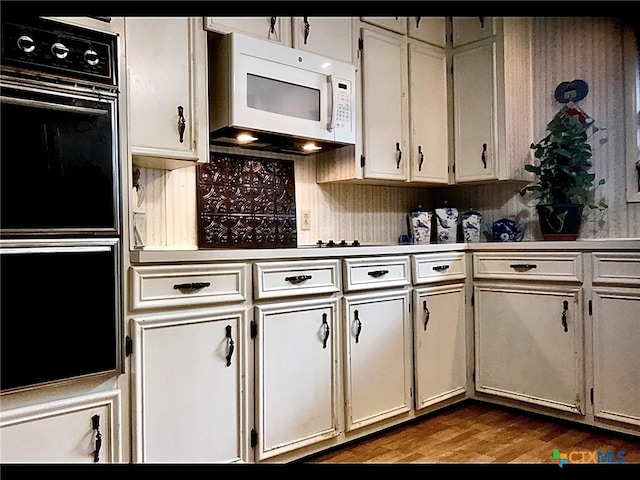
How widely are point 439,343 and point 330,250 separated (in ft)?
3.08

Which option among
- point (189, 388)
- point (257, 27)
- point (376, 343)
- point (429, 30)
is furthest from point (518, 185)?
point (189, 388)

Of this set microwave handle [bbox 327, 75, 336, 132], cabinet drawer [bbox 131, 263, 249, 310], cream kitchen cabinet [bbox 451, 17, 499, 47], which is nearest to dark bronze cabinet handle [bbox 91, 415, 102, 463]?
cabinet drawer [bbox 131, 263, 249, 310]

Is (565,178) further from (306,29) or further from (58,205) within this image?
(58,205)

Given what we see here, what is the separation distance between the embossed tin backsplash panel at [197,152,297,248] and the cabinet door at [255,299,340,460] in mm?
653

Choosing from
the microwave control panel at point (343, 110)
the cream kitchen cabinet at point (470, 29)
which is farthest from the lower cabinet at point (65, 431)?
the cream kitchen cabinet at point (470, 29)

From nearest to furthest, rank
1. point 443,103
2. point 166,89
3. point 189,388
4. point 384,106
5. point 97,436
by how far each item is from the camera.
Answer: point 97,436 → point 189,388 → point 166,89 → point 384,106 → point 443,103

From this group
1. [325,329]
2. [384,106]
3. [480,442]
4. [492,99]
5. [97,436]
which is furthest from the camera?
[492,99]

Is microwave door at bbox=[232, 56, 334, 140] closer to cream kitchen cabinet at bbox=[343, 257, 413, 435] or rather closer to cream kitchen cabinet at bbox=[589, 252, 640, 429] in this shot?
cream kitchen cabinet at bbox=[343, 257, 413, 435]

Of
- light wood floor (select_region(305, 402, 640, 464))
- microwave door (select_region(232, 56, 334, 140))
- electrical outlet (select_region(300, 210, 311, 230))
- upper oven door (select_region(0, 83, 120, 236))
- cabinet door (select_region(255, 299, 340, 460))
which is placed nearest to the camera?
upper oven door (select_region(0, 83, 120, 236))

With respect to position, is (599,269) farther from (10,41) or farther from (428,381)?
(10,41)

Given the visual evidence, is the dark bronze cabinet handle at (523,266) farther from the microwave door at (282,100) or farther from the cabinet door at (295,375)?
the microwave door at (282,100)

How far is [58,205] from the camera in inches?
62.2

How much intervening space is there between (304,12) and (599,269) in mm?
2533

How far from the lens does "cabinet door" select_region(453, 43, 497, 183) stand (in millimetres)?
3164
